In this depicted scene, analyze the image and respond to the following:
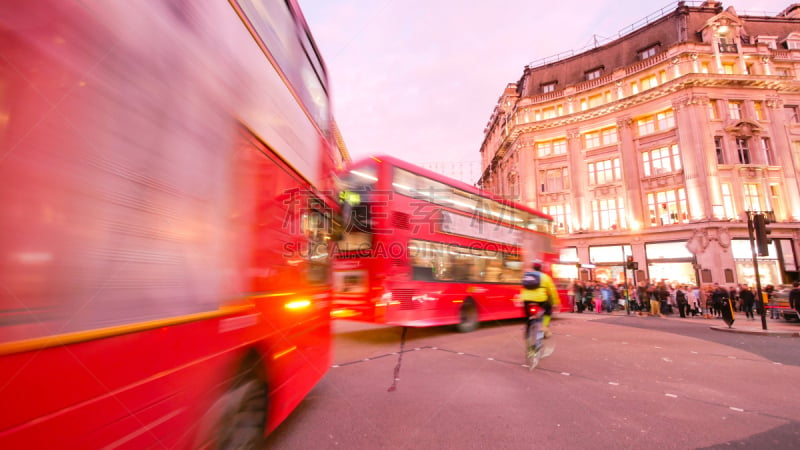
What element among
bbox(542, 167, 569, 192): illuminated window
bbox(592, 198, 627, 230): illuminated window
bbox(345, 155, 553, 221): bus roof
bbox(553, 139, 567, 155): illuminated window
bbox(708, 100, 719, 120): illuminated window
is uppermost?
bbox(708, 100, 719, 120): illuminated window

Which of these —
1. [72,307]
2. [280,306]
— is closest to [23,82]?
[72,307]

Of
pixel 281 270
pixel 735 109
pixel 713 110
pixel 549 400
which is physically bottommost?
pixel 549 400

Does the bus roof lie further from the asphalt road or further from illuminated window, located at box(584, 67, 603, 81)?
illuminated window, located at box(584, 67, 603, 81)

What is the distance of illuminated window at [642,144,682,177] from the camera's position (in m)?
25.9

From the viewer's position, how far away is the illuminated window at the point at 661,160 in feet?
84.8

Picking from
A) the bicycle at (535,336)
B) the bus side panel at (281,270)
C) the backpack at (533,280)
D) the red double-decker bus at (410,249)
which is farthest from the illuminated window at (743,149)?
the bus side panel at (281,270)

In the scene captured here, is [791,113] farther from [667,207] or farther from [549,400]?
[549,400]

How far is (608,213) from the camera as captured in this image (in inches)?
1100

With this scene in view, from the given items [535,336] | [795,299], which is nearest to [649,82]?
[795,299]

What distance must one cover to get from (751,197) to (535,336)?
95.8 ft

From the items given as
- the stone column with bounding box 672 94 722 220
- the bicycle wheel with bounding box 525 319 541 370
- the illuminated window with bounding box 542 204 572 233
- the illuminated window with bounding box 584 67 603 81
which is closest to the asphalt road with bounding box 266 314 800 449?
the bicycle wheel with bounding box 525 319 541 370

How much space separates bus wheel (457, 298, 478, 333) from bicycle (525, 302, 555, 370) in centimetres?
338

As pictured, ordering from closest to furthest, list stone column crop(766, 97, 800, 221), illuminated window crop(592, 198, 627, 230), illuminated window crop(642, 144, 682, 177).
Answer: stone column crop(766, 97, 800, 221)
illuminated window crop(642, 144, 682, 177)
illuminated window crop(592, 198, 627, 230)

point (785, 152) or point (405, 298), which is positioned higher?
point (785, 152)
